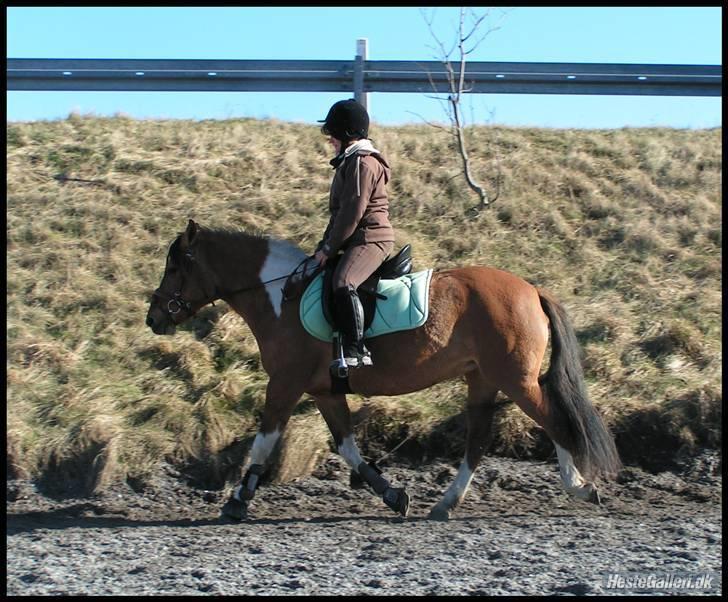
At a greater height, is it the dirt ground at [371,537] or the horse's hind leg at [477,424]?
the horse's hind leg at [477,424]

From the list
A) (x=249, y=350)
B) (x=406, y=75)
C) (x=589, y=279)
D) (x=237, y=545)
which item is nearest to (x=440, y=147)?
(x=406, y=75)

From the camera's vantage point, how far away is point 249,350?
946cm

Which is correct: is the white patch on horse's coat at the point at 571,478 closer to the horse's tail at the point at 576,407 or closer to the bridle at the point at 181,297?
the horse's tail at the point at 576,407

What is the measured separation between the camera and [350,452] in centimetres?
752

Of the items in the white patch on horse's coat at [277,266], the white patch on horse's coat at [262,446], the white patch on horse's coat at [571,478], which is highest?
the white patch on horse's coat at [277,266]

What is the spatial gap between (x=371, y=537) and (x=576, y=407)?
6.25 ft

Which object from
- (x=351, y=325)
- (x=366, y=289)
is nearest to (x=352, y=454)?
(x=351, y=325)

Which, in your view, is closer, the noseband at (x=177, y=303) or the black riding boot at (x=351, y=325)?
the black riding boot at (x=351, y=325)

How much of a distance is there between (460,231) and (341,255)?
434 cm

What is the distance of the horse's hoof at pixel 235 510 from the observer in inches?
284

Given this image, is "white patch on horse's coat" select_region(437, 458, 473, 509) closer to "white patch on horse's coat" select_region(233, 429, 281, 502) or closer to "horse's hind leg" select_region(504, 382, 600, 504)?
"horse's hind leg" select_region(504, 382, 600, 504)

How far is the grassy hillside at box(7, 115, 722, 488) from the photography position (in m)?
8.50

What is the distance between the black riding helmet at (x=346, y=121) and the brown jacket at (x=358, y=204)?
8.6 inches

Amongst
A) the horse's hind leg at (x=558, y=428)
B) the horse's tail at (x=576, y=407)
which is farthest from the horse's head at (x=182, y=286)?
the horse's tail at (x=576, y=407)
